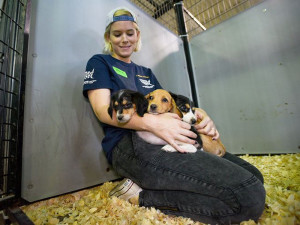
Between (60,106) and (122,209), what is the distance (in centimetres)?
83

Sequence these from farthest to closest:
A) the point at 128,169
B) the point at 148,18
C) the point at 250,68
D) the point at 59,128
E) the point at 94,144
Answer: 1. the point at 148,18
2. the point at 250,68
3. the point at 94,144
4. the point at 59,128
5. the point at 128,169

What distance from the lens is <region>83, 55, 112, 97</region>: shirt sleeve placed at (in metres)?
1.13

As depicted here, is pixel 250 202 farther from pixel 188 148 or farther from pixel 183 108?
pixel 183 108

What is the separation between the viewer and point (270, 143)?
192 centimetres

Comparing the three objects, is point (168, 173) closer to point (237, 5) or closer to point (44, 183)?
point (44, 183)

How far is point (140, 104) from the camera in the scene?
3.43 ft

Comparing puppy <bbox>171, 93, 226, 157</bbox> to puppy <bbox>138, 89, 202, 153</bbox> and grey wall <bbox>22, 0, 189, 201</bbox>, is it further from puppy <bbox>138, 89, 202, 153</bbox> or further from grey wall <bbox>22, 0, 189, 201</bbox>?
grey wall <bbox>22, 0, 189, 201</bbox>

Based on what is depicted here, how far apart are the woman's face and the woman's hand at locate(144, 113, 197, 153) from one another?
0.67 m

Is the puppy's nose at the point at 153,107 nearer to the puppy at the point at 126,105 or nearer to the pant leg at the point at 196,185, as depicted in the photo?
the puppy at the point at 126,105

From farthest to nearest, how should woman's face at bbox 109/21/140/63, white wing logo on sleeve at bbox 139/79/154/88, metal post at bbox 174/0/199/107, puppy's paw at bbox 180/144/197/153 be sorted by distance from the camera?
1. metal post at bbox 174/0/199/107
2. white wing logo on sleeve at bbox 139/79/154/88
3. woman's face at bbox 109/21/140/63
4. puppy's paw at bbox 180/144/197/153

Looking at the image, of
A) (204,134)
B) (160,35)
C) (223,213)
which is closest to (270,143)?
(204,134)

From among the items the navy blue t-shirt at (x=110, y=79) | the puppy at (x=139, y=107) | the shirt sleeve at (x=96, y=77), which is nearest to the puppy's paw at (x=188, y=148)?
the puppy at (x=139, y=107)

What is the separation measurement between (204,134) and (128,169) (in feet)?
1.98

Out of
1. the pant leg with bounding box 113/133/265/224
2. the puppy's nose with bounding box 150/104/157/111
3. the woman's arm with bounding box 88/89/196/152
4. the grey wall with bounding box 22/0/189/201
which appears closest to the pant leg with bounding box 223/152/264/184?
the pant leg with bounding box 113/133/265/224
